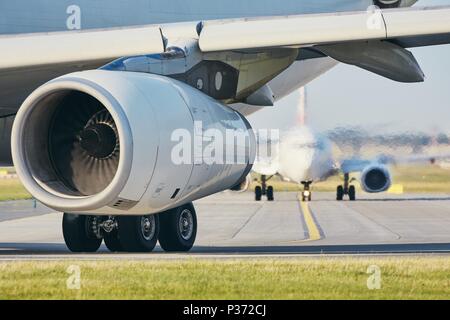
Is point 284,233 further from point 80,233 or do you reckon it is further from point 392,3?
point 80,233

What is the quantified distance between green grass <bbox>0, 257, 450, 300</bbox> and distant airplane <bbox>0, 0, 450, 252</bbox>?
1.00 metres

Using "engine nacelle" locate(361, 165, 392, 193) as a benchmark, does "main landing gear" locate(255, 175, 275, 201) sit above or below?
below

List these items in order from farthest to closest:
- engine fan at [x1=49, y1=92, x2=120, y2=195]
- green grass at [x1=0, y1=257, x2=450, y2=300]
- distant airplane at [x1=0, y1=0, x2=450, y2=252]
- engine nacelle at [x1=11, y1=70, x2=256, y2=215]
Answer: engine fan at [x1=49, y1=92, x2=120, y2=195] < distant airplane at [x1=0, y1=0, x2=450, y2=252] < engine nacelle at [x1=11, y1=70, x2=256, y2=215] < green grass at [x1=0, y1=257, x2=450, y2=300]

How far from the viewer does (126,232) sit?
16.5 meters

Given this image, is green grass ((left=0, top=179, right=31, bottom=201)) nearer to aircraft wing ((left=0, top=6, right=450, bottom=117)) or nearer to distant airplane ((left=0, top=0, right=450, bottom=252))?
distant airplane ((left=0, top=0, right=450, bottom=252))

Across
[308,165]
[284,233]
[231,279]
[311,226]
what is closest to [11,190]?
[308,165]

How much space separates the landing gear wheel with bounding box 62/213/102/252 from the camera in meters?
17.1

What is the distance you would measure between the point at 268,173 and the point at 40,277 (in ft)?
137

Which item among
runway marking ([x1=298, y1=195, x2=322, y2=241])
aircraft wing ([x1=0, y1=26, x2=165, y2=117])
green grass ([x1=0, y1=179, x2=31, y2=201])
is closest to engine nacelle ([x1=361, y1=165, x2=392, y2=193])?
runway marking ([x1=298, y1=195, x2=322, y2=241])

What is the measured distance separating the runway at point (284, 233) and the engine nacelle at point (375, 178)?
9.53m

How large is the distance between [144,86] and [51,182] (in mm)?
1466

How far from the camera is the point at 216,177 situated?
Answer: 47.5 feet
